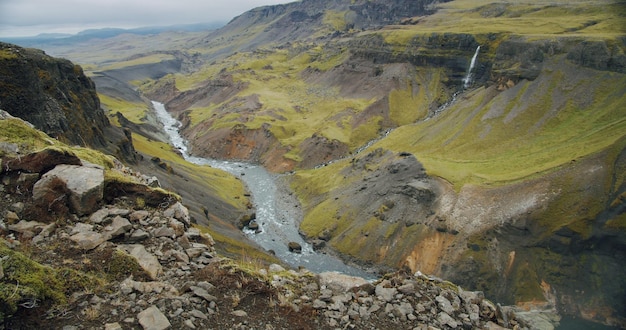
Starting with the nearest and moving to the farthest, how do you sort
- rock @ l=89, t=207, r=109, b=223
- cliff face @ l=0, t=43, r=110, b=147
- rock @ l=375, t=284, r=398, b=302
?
rock @ l=89, t=207, r=109, b=223
rock @ l=375, t=284, r=398, b=302
cliff face @ l=0, t=43, r=110, b=147

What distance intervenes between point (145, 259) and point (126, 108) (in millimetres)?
168017

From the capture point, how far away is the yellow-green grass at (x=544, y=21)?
10975 centimetres

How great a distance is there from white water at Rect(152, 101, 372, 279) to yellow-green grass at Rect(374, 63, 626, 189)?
24784 mm

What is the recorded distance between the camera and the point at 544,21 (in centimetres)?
13188

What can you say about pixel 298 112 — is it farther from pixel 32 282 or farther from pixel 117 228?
pixel 32 282

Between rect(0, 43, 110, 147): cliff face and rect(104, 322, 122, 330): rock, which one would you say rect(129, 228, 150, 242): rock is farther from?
rect(0, 43, 110, 147): cliff face

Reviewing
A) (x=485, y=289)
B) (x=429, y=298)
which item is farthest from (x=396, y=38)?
(x=429, y=298)

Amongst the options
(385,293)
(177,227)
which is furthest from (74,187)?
(385,293)

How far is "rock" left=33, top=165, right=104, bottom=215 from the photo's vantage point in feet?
50.3

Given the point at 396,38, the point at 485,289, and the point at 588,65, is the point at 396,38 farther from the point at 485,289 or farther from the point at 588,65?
the point at 485,289

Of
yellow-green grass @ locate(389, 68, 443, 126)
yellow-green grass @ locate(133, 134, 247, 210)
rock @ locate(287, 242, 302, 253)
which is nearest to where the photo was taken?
rock @ locate(287, 242, 302, 253)

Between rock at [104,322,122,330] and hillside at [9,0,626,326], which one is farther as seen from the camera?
hillside at [9,0,626,326]

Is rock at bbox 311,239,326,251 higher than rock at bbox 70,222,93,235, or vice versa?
rock at bbox 70,222,93,235

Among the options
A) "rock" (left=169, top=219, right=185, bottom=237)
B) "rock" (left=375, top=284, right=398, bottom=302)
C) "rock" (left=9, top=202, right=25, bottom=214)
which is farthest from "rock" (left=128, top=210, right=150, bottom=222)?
"rock" (left=375, top=284, right=398, bottom=302)
